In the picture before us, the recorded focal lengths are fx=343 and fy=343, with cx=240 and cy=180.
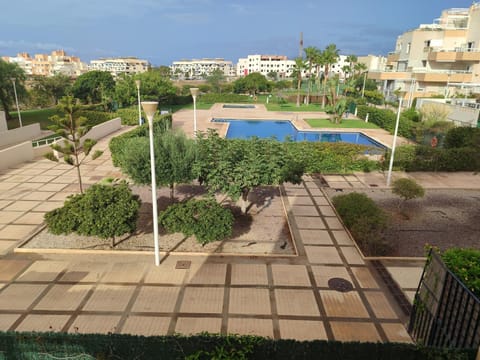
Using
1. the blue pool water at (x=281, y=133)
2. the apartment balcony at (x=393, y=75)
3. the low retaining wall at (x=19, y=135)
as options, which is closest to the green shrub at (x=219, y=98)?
the blue pool water at (x=281, y=133)

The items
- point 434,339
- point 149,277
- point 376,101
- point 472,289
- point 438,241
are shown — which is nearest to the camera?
point 472,289

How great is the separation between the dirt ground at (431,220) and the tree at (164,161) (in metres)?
7.32

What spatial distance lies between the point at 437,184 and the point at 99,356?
59.5 feet

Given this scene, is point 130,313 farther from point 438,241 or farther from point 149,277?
point 438,241

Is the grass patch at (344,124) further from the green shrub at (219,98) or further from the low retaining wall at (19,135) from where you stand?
the low retaining wall at (19,135)

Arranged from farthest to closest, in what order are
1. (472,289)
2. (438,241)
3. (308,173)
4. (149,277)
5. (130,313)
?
(308,173) → (438,241) → (149,277) → (130,313) → (472,289)

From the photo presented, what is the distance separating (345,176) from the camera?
19.1 m

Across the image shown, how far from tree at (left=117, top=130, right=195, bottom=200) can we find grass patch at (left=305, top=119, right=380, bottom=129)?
82.0ft

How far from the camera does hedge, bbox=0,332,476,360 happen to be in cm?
532

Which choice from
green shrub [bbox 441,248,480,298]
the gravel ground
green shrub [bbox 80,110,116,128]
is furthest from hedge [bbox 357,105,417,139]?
green shrub [bbox 80,110,116,128]

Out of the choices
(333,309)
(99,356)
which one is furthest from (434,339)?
(99,356)

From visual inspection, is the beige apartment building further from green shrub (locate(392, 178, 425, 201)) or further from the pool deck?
green shrub (locate(392, 178, 425, 201))

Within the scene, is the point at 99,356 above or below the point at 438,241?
above

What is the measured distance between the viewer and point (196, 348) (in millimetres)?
5344
